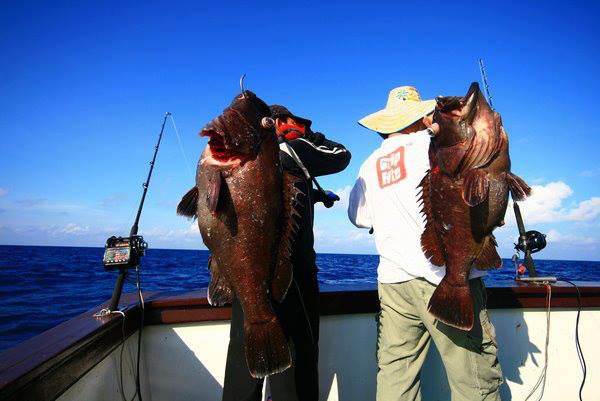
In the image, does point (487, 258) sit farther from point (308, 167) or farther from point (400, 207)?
point (308, 167)

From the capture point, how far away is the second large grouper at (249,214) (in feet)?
5.95

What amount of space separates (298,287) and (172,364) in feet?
5.16

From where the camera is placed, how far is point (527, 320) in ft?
11.5

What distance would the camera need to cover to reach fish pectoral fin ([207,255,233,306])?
6.53 feet

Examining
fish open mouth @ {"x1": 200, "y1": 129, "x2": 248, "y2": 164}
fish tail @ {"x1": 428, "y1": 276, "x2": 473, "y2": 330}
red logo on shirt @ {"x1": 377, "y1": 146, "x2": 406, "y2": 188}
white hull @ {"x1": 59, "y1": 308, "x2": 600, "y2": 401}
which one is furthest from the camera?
white hull @ {"x1": 59, "y1": 308, "x2": 600, "y2": 401}

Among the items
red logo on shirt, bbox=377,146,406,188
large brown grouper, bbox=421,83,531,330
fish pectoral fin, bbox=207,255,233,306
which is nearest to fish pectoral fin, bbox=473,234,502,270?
large brown grouper, bbox=421,83,531,330

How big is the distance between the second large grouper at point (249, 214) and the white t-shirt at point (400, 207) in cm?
97

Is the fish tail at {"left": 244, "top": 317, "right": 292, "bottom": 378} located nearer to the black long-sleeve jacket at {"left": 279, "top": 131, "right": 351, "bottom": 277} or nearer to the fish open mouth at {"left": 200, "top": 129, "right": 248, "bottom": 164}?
the black long-sleeve jacket at {"left": 279, "top": 131, "right": 351, "bottom": 277}

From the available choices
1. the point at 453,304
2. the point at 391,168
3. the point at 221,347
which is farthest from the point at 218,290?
the point at 391,168

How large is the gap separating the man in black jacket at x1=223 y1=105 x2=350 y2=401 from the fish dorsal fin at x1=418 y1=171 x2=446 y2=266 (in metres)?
0.55

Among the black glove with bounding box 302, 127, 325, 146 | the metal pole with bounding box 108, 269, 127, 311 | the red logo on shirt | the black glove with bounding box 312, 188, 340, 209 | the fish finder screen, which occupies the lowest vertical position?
the metal pole with bounding box 108, 269, 127, 311

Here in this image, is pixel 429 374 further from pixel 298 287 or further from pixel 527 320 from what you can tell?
pixel 298 287

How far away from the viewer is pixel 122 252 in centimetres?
270

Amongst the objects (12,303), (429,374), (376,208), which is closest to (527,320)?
(429,374)
